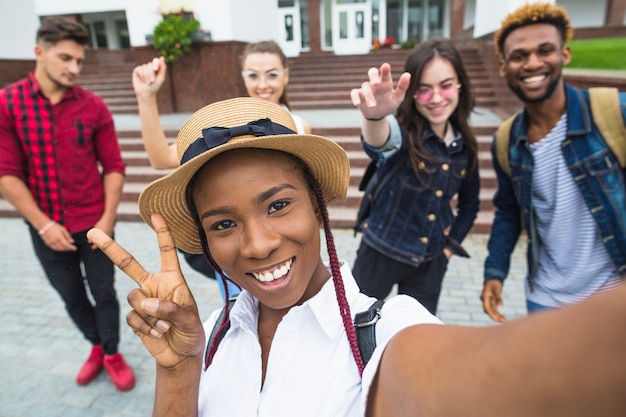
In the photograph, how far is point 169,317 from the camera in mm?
984

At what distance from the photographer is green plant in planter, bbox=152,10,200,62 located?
8.91m

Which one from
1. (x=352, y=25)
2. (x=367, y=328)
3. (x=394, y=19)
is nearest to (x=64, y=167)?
(x=367, y=328)

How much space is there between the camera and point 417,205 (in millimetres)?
2168

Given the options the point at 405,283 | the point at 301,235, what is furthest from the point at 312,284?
the point at 405,283

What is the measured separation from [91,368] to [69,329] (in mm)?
871

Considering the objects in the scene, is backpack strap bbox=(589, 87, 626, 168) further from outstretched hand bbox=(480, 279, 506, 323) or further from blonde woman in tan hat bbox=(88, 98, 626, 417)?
blonde woman in tan hat bbox=(88, 98, 626, 417)

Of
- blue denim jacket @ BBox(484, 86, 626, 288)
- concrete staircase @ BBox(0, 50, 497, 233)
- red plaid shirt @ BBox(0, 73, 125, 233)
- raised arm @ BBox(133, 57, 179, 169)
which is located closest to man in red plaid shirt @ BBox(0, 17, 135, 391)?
red plaid shirt @ BBox(0, 73, 125, 233)

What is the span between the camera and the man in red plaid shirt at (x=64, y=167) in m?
2.46

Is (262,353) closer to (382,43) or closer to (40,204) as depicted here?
(40,204)

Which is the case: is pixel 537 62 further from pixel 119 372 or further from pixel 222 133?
pixel 119 372

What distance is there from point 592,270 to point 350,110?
808 cm

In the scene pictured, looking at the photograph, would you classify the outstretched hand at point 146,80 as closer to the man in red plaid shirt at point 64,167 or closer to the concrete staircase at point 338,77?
the man in red plaid shirt at point 64,167

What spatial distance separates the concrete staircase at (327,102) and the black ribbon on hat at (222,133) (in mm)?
4497

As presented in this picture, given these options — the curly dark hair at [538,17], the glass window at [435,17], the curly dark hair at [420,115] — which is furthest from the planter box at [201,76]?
the glass window at [435,17]
